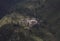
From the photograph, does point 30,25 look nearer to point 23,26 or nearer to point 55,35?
point 23,26

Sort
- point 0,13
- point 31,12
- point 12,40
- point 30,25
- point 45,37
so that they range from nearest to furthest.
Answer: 1. point 12,40
2. point 45,37
3. point 30,25
4. point 31,12
5. point 0,13

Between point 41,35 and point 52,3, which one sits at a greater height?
point 52,3

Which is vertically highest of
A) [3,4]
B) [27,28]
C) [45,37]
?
[3,4]

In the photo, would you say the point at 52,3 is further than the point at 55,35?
Yes

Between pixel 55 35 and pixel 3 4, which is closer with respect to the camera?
pixel 55 35

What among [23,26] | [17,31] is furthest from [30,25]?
[17,31]

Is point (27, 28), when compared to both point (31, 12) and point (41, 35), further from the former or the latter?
point (31, 12)

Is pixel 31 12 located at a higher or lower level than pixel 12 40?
higher

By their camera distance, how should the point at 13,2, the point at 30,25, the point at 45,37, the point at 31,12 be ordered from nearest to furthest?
the point at 45,37 < the point at 30,25 < the point at 31,12 < the point at 13,2

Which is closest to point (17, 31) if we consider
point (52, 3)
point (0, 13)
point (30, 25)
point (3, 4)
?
point (30, 25)

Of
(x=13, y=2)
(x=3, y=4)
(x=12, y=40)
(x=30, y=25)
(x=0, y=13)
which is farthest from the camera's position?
(x=13, y=2)
